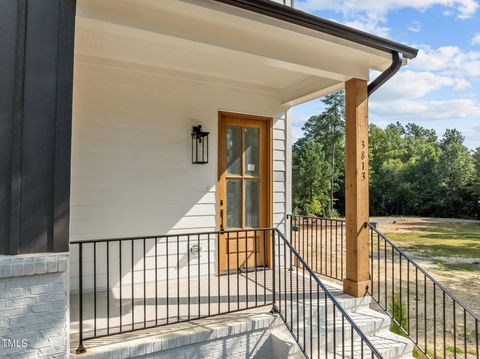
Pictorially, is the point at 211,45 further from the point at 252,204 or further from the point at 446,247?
the point at 446,247

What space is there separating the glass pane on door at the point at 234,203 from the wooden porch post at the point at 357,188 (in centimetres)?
155

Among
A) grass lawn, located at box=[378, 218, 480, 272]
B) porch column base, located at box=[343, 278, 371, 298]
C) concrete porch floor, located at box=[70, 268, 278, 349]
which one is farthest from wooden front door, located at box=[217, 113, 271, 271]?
grass lawn, located at box=[378, 218, 480, 272]

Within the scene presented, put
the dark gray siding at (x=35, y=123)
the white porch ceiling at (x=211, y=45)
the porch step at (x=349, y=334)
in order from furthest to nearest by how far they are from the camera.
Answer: the porch step at (x=349, y=334) → the white porch ceiling at (x=211, y=45) → the dark gray siding at (x=35, y=123)

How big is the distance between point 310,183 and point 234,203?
1412 cm

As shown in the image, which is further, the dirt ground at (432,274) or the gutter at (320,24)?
the dirt ground at (432,274)

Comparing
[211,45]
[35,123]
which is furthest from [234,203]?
[35,123]

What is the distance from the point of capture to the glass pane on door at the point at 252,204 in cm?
450

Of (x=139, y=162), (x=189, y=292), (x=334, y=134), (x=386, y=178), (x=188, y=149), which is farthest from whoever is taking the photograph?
(x=386, y=178)

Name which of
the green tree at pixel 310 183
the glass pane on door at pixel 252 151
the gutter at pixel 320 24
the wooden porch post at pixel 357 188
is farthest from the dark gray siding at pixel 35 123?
the green tree at pixel 310 183

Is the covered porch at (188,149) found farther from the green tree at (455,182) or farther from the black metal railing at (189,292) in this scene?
the green tree at (455,182)

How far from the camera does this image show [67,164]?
2.01 m

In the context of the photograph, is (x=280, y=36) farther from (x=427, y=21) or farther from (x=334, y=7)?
(x=427, y=21)

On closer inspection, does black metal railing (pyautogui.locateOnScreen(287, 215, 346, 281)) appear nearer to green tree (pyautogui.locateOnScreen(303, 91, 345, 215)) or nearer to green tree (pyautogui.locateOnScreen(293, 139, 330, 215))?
green tree (pyautogui.locateOnScreen(293, 139, 330, 215))

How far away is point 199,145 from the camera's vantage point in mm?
4047
